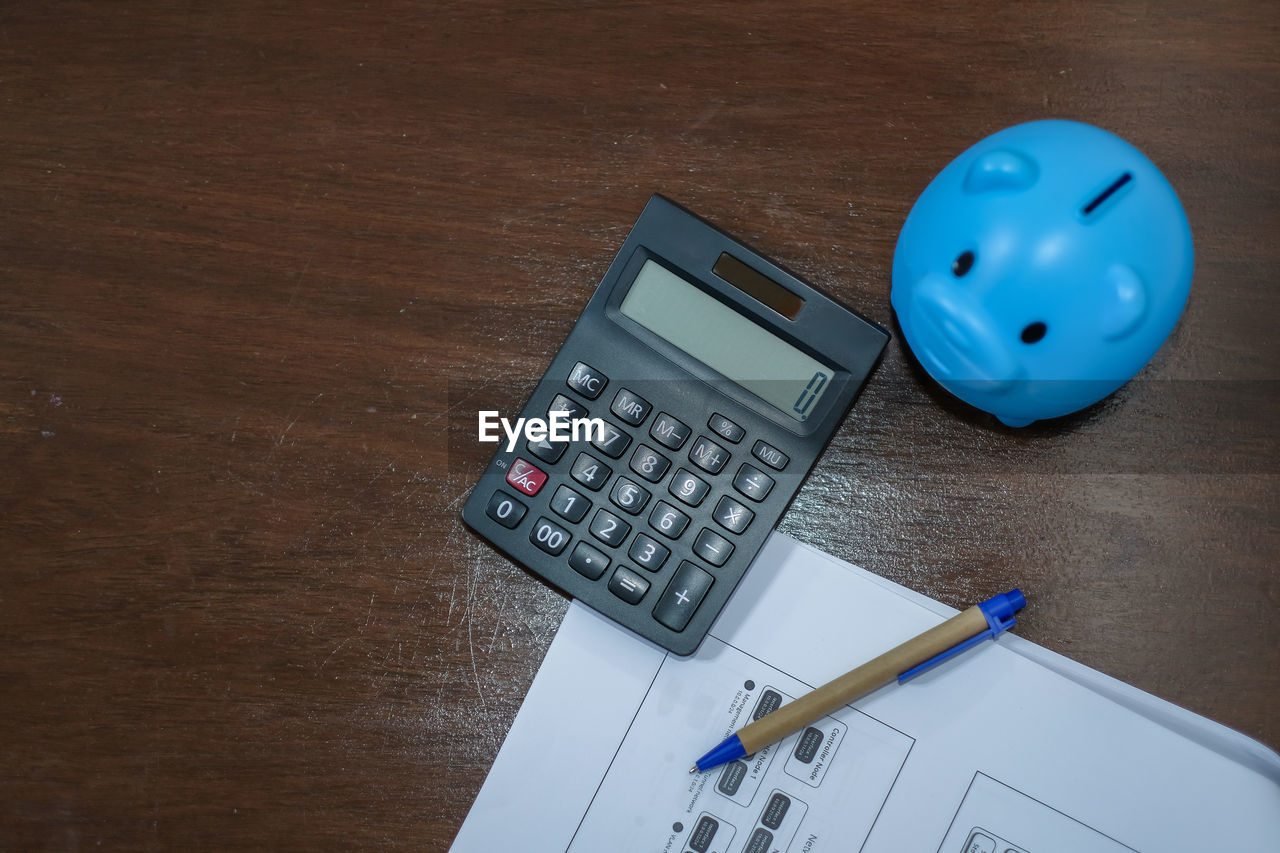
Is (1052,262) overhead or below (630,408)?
overhead

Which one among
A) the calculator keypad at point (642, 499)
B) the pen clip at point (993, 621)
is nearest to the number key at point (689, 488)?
the calculator keypad at point (642, 499)

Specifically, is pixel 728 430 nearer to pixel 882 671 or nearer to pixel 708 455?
pixel 708 455

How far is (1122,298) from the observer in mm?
310

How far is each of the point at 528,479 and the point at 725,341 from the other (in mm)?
105

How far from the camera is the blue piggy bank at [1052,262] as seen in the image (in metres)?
0.31

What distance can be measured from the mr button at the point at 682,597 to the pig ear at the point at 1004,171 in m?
0.19

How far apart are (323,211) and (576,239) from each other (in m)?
0.12

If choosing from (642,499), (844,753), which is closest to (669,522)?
(642,499)

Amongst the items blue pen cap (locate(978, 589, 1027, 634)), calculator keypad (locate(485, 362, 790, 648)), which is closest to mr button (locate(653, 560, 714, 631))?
calculator keypad (locate(485, 362, 790, 648))

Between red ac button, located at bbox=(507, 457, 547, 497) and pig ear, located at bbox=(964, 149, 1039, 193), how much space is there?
0.21 metres

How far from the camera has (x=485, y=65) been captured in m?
0.43

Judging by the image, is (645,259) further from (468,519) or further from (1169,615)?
(1169,615)

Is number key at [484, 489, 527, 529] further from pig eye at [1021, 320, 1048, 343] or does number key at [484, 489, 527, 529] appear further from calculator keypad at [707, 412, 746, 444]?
pig eye at [1021, 320, 1048, 343]

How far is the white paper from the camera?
37 cm
